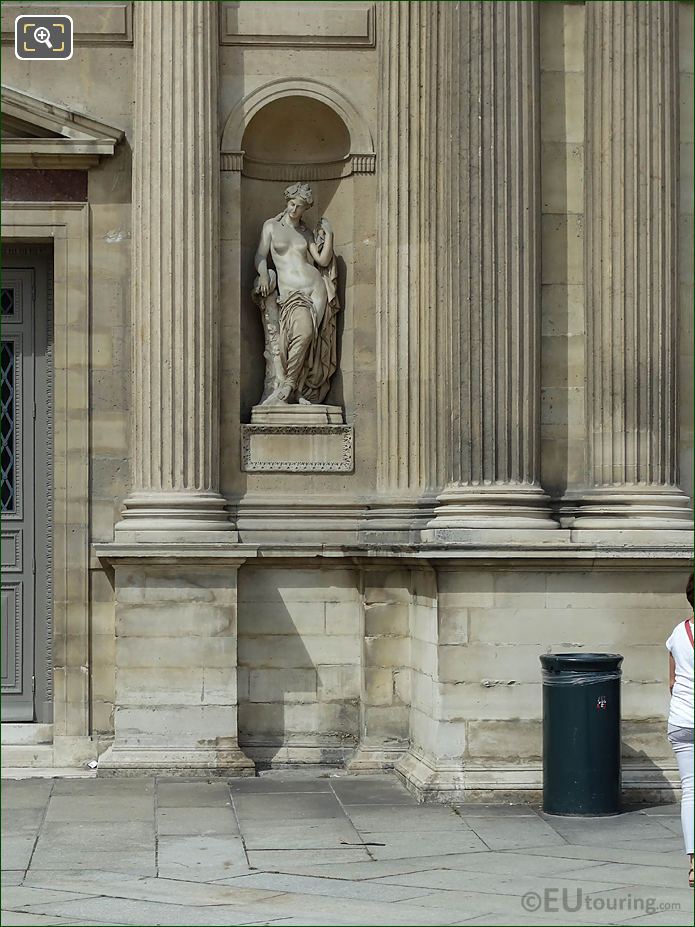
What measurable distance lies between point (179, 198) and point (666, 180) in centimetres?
413

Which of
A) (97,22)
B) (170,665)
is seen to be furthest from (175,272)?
(170,665)

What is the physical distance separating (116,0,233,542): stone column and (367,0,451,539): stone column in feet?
4.90

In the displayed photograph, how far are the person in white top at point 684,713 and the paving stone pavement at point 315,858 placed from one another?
605 mm

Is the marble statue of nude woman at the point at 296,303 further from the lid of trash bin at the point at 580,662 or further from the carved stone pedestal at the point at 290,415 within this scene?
the lid of trash bin at the point at 580,662

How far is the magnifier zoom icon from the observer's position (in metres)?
14.4

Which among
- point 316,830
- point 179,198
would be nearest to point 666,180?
point 179,198

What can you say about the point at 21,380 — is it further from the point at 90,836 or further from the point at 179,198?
the point at 90,836

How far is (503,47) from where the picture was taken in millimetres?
13344

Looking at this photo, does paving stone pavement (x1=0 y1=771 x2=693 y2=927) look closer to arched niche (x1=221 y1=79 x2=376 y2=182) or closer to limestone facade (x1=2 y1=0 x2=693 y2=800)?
limestone facade (x1=2 y1=0 x2=693 y2=800)

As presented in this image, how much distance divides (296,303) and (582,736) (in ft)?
15.6

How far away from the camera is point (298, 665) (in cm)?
1419

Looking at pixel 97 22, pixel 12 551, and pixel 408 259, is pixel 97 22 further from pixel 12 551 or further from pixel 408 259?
pixel 12 551

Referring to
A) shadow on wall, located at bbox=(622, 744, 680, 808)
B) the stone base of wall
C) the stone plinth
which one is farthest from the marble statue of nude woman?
shadow on wall, located at bbox=(622, 744, 680, 808)

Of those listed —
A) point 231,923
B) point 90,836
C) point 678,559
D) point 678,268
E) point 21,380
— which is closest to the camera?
point 231,923
